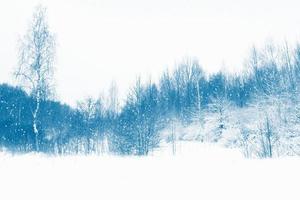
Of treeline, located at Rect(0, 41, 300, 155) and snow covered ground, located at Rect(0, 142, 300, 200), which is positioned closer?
snow covered ground, located at Rect(0, 142, 300, 200)

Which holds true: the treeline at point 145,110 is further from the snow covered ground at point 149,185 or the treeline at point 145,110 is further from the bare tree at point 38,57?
the snow covered ground at point 149,185

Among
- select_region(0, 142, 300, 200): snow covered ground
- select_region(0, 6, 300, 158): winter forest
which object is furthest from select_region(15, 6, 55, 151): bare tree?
select_region(0, 142, 300, 200): snow covered ground

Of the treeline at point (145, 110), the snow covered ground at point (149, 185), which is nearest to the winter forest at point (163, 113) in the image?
the treeline at point (145, 110)

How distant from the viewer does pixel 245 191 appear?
5312 mm

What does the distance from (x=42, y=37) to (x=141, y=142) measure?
34.3 feet

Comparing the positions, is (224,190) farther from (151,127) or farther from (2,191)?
(151,127)

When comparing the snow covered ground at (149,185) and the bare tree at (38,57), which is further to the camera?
the bare tree at (38,57)

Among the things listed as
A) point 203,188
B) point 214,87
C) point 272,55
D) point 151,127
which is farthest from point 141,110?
point 272,55

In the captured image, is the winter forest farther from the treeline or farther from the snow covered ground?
the snow covered ground

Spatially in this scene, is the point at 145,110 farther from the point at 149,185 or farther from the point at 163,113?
the point at 163,113

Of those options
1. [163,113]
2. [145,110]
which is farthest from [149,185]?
[163,113]

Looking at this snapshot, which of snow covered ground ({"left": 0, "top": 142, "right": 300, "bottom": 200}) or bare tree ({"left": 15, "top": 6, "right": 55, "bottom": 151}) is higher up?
bare tree ({"left": 15, "top": 6, "right": 55, "bottom": 151})

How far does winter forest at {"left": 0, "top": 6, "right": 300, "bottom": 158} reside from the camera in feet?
56.9

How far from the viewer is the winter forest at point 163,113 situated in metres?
17.3
